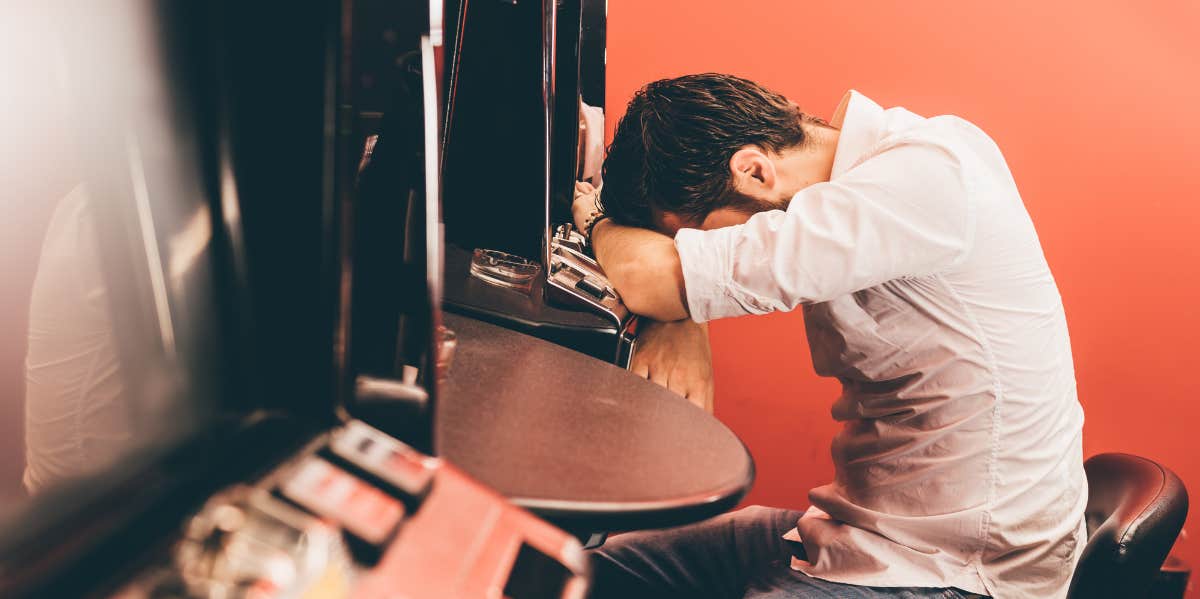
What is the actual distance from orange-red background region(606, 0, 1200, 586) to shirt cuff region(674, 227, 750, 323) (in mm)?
1406

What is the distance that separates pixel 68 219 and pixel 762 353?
2399mm

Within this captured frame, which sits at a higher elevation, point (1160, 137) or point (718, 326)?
point (1160, 137)

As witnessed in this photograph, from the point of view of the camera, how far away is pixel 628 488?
2.43 feet

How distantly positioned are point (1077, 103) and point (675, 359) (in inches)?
66.9

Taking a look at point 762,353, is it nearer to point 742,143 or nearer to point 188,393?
point 742,143

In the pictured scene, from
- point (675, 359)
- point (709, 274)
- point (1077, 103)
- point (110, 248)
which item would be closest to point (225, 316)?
point (110, 248)

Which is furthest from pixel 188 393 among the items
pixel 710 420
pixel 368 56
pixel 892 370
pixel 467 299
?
pixel 892 370

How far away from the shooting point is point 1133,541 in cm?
108

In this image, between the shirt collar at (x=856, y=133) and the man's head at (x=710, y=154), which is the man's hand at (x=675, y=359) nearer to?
the man's head at (x=710, y=154)

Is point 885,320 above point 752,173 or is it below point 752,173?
below

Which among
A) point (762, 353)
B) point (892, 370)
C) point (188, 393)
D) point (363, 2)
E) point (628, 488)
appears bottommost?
point (762, 353)

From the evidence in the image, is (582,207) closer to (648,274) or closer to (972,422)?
(648,274)

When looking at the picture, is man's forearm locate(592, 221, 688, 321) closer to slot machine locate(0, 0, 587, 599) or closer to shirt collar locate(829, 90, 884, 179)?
shirt collar locate(829, 90, 884, 179)

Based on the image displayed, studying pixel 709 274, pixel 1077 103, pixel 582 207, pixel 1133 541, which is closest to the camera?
pixel 1133 541
